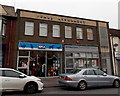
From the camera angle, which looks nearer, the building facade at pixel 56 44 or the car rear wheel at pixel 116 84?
the car rear wheel at pixel 116 84

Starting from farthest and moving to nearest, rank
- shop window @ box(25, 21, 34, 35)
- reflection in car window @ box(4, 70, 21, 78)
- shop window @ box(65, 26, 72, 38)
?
shop window @ box(65, 26, 72, 38), shop window @ box(25, 21, 34, 35), reflection in car window @ box(4, 70, 21, 78)

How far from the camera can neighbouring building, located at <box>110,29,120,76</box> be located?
2083 cm

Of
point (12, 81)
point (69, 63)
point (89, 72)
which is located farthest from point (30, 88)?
point (69, 63)

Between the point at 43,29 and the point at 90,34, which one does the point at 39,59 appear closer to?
the point at 43,29

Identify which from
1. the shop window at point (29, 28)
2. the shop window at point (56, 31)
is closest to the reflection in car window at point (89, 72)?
the shop window at point (56, 31)

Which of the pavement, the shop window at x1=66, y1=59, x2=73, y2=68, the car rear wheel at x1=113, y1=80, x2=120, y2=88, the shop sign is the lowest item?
the pavement

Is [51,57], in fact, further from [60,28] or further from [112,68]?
[112,68]

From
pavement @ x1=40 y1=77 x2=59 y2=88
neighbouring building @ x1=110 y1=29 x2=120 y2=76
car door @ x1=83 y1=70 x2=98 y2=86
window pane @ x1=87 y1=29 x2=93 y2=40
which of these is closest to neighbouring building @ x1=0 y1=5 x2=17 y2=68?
pavement @ x1=40 y1=77 x2=59 y2=88

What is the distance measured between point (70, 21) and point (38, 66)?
288 inches

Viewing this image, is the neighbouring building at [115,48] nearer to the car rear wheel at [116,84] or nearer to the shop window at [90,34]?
the shop window at [90,34]

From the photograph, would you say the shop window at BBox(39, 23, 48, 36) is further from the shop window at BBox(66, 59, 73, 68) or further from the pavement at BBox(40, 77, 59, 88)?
the pavement at BBox(40, 77, 59, 88)

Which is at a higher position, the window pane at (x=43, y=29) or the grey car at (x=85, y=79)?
the window pane at (x=43, y=29)

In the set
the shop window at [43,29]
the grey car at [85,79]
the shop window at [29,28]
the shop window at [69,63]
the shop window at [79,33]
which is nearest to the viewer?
the grey car at [85,79]

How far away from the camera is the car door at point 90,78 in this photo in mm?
10106
